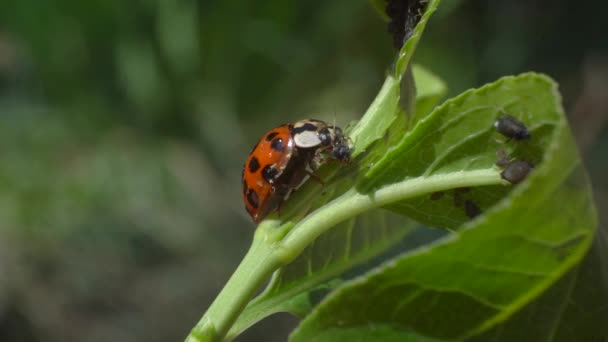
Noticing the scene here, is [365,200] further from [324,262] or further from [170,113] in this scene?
[170,113]

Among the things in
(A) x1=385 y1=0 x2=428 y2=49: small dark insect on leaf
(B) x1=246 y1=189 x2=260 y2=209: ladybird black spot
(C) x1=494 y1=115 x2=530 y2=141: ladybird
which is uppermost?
(A) x1=385 y1=0 x2=428 y2=49: small dark insect on leaf

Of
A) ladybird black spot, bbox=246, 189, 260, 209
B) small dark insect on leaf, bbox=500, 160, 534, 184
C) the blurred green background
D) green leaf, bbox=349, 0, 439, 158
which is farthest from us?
the blurred green background

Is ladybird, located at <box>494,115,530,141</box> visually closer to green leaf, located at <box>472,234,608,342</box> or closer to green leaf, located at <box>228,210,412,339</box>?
green leaf, located at <box>472,234,608,342</box>

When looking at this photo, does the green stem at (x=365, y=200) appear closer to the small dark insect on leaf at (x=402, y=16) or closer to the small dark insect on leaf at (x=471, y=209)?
the small dark insect on leaf at (x=471, y=209)

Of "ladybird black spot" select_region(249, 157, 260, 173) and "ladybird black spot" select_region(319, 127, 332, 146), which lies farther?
"ladybird black spot" select_region(249, 157, 260, 173)

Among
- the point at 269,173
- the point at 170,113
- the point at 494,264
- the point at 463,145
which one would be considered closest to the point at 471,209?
the point at 463,145

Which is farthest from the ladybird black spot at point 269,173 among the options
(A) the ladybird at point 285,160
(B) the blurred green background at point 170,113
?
(B) the blurred green background at point 170,113

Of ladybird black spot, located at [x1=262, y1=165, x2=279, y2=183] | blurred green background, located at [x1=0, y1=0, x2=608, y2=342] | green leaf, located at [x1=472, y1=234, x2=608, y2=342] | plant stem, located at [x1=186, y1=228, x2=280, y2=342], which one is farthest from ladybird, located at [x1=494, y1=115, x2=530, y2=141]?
blurred green background, located at [x1=0, y1=0, x2=608, y2=342]

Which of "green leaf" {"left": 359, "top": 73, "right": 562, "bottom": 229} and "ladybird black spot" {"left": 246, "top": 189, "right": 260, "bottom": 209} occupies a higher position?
"green leaf" {"left": 359, "top": 73, "right": 562, "bottom": 229}
